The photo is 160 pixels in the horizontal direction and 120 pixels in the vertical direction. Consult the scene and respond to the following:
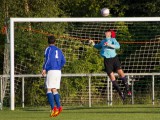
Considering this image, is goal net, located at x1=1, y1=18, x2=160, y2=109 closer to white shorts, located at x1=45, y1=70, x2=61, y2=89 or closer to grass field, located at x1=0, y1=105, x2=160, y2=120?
grass field, located at x1=0, y1=105, x2=160, y2=120

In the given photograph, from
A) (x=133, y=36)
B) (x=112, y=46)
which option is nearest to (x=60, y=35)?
(x=133, y=36)

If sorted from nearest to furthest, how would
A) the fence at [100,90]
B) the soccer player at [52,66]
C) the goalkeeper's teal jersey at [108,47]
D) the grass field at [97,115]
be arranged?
the grass field at [97,115]
the soccer player at [52,66]
the goalkeeper's teal jersey at [108,47]
the fence at [100,90]

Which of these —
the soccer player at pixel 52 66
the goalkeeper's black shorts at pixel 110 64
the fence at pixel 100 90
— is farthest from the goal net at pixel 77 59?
the soccer player at pixel 52 66

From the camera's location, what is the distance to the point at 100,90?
26.3 m

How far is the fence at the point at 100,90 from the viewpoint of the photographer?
25.6m

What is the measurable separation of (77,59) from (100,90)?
1.24 metres

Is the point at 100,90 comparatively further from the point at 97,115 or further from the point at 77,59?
the point at 97,115

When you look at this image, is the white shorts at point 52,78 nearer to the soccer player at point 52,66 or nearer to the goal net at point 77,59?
Result: the soccer player at point 52,66

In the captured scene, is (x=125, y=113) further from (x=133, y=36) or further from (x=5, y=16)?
(x=5, y=16)

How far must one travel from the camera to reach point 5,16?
28.1 meters

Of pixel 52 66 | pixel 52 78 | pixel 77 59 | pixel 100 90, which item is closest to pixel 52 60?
pixel 52 66

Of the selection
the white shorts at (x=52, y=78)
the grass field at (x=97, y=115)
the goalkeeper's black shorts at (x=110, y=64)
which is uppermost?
the goalkeeper's black shorts at (x=110, y=64)

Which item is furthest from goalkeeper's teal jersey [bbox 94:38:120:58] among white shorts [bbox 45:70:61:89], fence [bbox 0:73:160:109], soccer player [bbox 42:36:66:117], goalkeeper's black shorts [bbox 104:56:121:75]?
fence [bbox 0:73:160:109]

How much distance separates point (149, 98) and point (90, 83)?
1.96 metres
